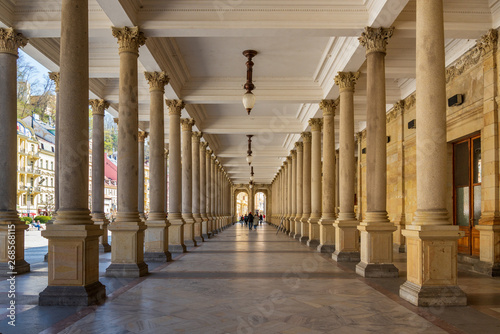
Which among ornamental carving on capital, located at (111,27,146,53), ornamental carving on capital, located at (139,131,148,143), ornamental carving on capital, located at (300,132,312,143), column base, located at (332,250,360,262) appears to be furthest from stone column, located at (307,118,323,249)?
ornamental carving on capital, located at (111,27,146,53)

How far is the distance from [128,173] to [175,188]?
667 cm

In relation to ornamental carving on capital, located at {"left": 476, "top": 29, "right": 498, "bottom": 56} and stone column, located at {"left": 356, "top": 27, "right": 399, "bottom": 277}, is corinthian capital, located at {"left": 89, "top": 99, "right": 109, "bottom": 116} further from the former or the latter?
ornamental carving on capital, located at {"left": 476, "top": 29, "right": 498, "bottom": 56}

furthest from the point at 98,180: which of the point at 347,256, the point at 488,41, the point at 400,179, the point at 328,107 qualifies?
the point at 488,41

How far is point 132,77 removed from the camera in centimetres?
1209

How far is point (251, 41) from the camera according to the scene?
579 inches

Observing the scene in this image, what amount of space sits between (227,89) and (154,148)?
5.24m

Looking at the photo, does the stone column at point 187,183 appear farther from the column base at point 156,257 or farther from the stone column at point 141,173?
the column base at point 156,257

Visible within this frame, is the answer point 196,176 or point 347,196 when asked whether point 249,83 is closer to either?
point 347,196

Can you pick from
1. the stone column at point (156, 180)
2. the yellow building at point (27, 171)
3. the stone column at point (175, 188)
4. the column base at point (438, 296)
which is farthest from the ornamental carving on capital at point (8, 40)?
the yellow building at point (27, 171)

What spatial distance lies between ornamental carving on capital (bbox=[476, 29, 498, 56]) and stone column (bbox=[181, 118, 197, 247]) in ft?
44.2

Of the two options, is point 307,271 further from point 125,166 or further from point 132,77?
point 132,77

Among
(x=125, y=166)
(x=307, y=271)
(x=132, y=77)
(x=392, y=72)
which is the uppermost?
(x=392, y=72)

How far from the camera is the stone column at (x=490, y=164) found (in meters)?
12.1

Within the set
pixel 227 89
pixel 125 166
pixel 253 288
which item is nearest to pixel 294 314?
pixel 253 288
